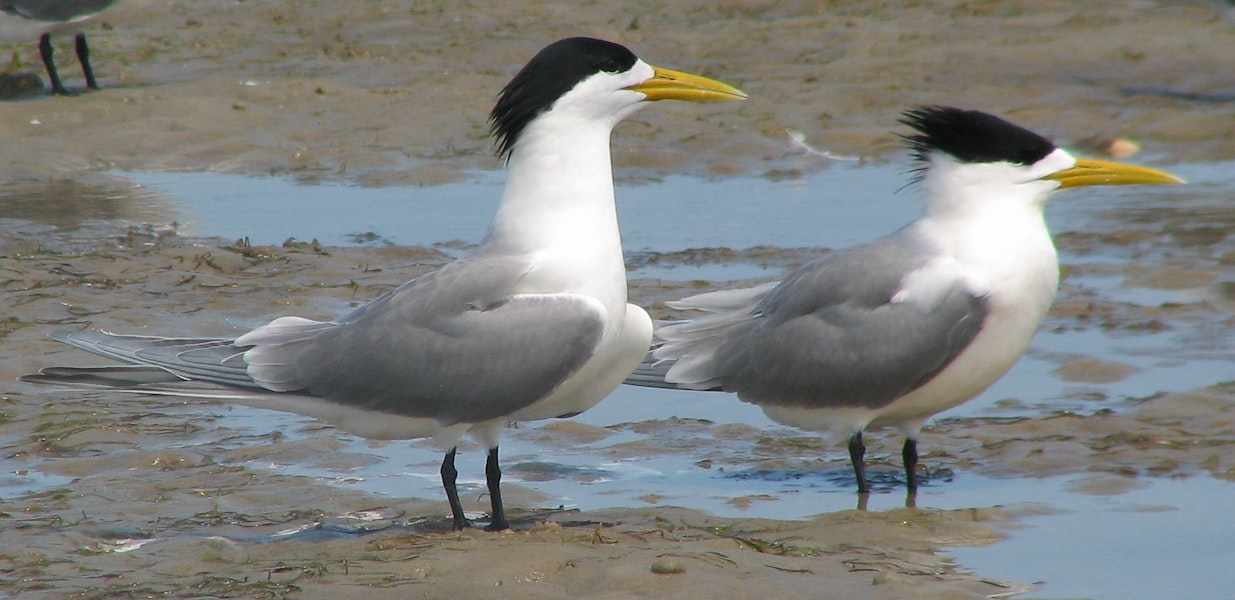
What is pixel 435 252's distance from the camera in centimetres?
935

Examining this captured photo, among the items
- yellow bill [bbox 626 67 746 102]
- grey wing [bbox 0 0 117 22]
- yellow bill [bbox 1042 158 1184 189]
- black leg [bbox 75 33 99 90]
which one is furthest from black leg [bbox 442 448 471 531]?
grey wing [bbox 0 0 117 22]

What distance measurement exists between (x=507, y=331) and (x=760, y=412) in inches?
83.9

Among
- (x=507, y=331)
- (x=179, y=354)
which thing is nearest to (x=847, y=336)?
(x=507, y=331)

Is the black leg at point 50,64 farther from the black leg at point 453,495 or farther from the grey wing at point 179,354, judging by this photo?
the black leg at point 453,495

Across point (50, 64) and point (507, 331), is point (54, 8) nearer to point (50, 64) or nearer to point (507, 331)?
point (50, 64)

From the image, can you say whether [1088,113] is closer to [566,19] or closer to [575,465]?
[566,19]

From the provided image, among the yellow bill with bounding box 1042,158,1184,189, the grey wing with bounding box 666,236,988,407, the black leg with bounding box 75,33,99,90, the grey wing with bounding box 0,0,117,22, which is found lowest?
the grey wing with bounding box 666,236,988,407

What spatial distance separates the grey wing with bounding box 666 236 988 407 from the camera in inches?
227

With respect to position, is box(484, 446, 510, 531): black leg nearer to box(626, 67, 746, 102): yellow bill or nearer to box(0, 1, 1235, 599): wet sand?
box(0, 1, 1235, 599): wet sand

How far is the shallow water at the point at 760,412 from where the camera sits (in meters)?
5.33

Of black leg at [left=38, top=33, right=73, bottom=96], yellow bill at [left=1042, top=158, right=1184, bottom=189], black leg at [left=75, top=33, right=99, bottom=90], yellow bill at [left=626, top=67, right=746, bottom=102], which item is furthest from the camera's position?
black leg at [left=75, top=33, right=99, bottom=90]

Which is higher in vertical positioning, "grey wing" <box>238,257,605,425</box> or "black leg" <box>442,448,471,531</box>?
"grey wing" <box>238,257,605,425</box>

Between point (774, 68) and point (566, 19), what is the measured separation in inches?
105

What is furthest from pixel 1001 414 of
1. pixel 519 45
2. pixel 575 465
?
pixel 519 45
